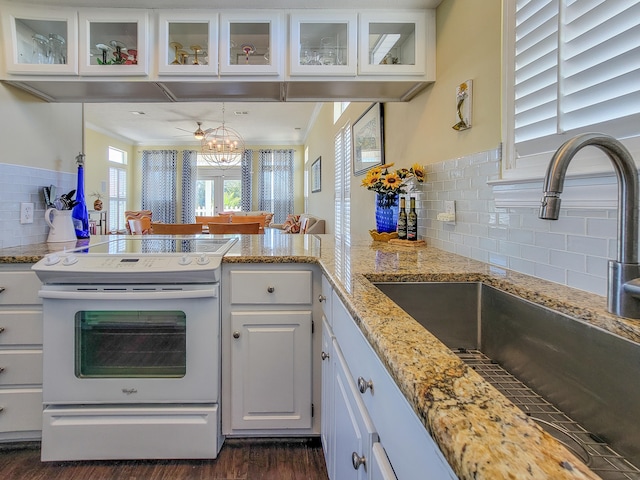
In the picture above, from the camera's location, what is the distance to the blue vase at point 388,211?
2188mm

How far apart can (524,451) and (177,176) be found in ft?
31.7

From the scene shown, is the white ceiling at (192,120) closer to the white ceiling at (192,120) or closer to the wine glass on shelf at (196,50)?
the white ceiling at (192,120)

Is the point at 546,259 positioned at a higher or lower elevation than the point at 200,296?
higher

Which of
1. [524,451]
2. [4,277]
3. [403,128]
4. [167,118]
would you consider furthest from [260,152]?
[524,451]

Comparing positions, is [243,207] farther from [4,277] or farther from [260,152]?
[4,277]

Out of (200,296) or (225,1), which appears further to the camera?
(225,1)

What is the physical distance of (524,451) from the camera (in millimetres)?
346

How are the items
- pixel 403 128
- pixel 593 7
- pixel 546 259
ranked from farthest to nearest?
pixel 403 128
pixel 546 259
pixel 593 7

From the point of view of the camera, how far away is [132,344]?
1556 millimetres

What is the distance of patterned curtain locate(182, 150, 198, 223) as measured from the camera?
9047 mm

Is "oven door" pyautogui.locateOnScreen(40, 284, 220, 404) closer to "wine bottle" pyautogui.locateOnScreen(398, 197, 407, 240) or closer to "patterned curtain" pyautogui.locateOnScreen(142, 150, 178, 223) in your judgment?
"wine bottle" pyautogui.locateOnScreen(398, 197, 407, 240)

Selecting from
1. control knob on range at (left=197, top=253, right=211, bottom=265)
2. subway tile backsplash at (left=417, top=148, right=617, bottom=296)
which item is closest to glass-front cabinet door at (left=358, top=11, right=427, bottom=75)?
subway tile backsplash at (left=417, top=148, right=617, bottom=296)

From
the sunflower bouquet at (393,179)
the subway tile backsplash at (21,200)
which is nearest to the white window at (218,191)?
the subway tile backsplash at (21,200)

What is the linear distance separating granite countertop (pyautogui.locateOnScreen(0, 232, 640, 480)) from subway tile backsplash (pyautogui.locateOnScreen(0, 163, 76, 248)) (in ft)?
5.59
